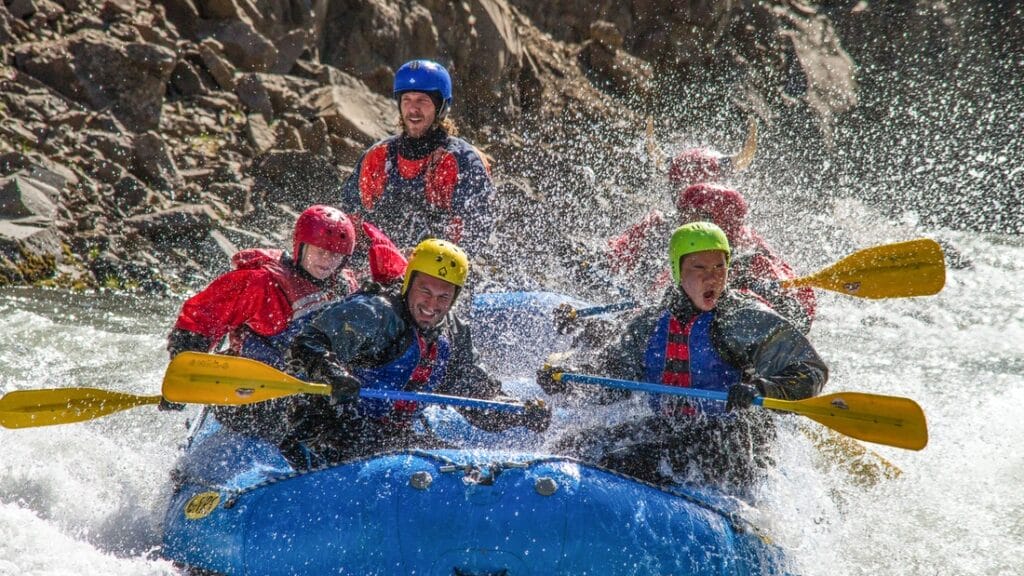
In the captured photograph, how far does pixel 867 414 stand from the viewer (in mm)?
4207

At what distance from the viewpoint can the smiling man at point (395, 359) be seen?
171 inches

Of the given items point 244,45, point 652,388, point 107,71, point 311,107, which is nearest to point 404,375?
point 652,388

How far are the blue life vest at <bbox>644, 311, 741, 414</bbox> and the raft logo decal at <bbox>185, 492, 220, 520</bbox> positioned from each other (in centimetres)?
213

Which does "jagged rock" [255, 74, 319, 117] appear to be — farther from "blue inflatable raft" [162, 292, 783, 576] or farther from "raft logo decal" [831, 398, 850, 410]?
"raft logo decal" [831, 398, 850, 410]

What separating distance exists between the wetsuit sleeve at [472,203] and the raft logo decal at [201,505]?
104 inches

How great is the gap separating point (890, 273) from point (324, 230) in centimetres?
328

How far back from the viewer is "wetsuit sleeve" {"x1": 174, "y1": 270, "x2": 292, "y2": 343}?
15.7ft

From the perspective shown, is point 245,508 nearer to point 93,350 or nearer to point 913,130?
point 93,350

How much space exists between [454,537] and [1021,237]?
16868 millimetres

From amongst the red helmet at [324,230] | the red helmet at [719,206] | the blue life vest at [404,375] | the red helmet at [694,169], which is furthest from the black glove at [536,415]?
the red helmet at [694,169]

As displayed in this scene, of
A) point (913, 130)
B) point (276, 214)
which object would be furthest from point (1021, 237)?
point (276, 214)

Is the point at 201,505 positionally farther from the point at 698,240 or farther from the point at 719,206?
the point at 719,206

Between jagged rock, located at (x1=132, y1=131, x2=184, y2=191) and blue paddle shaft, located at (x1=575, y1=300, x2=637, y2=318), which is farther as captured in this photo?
jagged rock, located at (x1=132, y1=131, x2=184, y2=191)

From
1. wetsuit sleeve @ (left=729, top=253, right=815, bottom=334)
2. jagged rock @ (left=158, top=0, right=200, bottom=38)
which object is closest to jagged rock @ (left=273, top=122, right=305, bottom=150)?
jagged rock @ (left=158, top=0, right=200, bottom=38)
